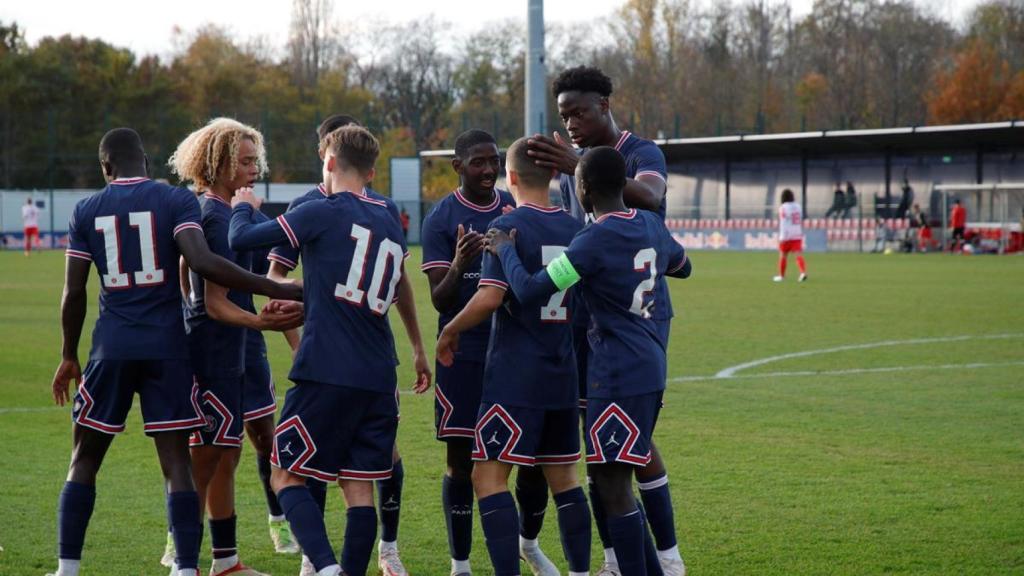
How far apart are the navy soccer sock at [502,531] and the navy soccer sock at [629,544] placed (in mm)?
410

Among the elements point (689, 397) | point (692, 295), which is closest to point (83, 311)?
point (689, 397)

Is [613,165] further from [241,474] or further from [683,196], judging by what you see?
[683,196]

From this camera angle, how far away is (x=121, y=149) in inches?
206

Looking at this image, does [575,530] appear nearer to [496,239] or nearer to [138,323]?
[496,239]

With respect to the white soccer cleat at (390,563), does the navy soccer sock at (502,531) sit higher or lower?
higher

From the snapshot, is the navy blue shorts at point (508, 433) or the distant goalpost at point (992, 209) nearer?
the navy blue shorts at point (508, 433)

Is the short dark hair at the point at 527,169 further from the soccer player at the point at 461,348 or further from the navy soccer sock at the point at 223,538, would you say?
the navy soccer sock at the point at 223,538

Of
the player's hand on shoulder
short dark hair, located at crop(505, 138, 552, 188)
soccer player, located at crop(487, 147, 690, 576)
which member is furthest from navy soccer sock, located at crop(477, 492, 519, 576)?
short dark hair, located at crop(505, 138, 552, 188)

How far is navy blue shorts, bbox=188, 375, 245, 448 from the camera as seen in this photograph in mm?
5367

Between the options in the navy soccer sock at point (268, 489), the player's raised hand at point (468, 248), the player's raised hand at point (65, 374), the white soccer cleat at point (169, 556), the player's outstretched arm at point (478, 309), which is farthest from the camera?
the navy soccer sock at point (268, 489)

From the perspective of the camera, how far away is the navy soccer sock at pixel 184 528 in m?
5.09

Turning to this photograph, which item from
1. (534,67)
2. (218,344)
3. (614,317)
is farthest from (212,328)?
(534,67)

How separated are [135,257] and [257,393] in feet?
3.66

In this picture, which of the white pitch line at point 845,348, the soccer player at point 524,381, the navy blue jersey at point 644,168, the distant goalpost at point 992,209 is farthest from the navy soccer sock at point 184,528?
the distant goalpost at point 992,209
